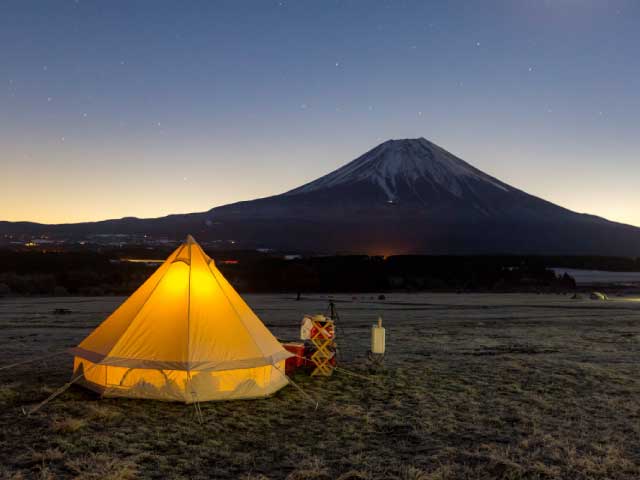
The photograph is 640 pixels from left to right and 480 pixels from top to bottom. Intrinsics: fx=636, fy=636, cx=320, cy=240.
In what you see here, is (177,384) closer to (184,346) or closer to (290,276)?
(184,346)

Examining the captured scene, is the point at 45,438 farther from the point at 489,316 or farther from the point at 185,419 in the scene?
the point at 489,316

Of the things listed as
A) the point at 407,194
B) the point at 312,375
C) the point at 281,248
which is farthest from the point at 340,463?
the point at 407,194

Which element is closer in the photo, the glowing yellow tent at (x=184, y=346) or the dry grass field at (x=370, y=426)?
the dry grass field at (x=370, y=426)

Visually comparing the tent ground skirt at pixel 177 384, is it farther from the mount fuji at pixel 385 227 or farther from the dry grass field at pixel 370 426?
the mount fuji at pixel 385 227

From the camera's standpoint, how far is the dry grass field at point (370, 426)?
6.93 metres

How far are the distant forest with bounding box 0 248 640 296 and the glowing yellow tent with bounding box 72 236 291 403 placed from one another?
3754 cm

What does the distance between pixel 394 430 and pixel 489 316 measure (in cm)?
2027

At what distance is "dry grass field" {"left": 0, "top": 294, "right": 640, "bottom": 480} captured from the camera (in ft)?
22.7

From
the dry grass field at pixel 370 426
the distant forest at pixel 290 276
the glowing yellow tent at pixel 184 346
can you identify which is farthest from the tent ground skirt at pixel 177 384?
the distant forest at pixel 290 276

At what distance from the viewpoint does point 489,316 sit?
90.8ft

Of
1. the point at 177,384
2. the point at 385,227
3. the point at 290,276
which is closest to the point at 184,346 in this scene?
the point at 177,384

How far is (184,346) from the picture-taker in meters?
9.88

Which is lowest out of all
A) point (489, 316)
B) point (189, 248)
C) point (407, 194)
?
point (489, 316)

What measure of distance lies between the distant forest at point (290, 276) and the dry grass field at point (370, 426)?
37.9 meters
